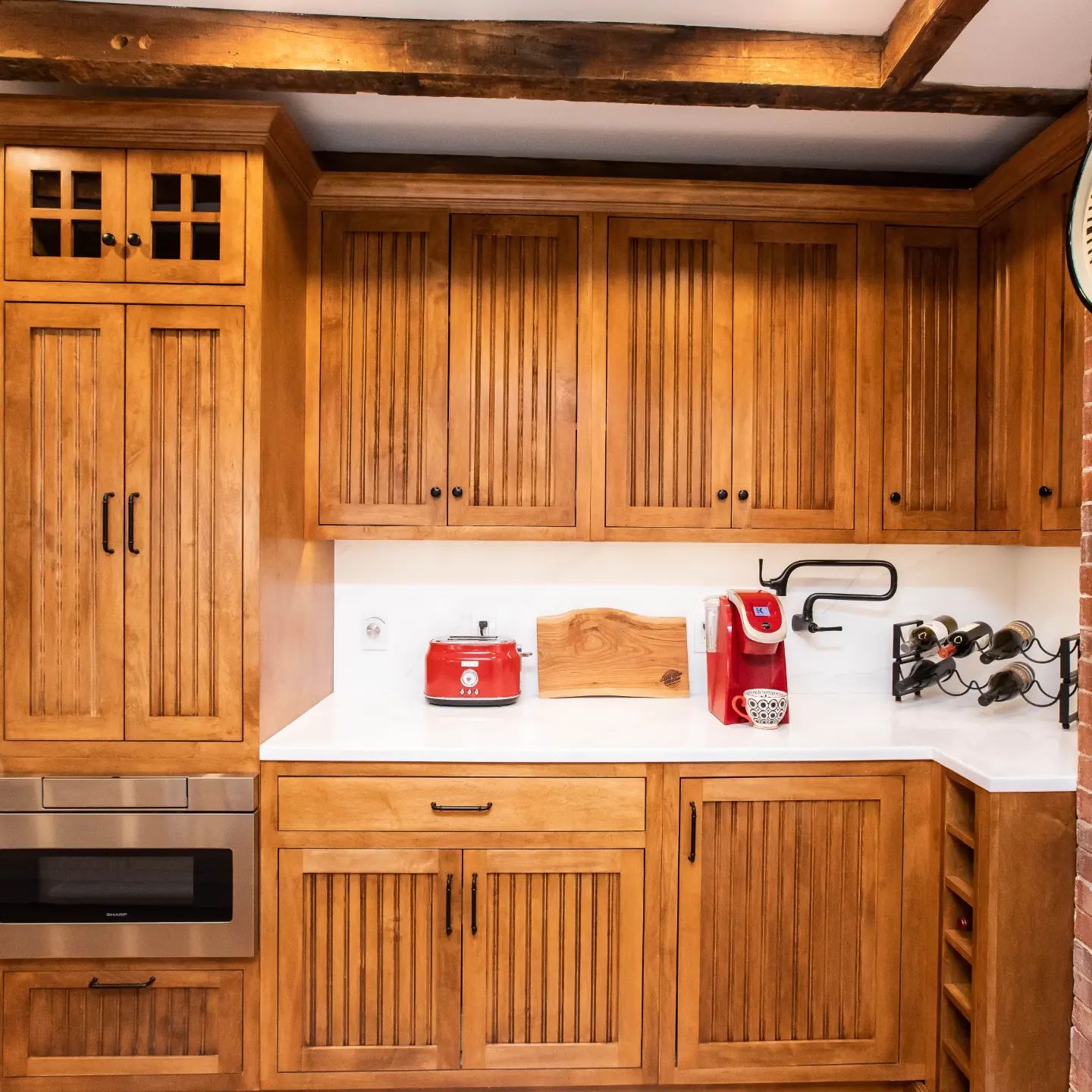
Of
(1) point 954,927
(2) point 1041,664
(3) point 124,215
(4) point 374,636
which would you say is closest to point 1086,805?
(1) point 954,927

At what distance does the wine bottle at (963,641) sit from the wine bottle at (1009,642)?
0.11ft

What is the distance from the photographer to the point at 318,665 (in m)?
2.39

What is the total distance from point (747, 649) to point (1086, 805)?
0.85m

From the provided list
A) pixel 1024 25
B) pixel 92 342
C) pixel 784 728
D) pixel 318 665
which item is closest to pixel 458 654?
pixel 318 665

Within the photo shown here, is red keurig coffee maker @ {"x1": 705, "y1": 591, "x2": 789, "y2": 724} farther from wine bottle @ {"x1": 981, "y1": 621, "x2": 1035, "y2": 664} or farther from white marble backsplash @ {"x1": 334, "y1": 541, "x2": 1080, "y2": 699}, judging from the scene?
wine bottle @ {"x1": 981, "y1": 621, "x2": 1035, "y2": 664}

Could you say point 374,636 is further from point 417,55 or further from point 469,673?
point 417,55

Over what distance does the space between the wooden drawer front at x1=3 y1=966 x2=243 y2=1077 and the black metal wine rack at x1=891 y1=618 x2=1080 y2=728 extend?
2054 mm

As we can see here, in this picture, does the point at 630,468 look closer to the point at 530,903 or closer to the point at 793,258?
the point at 793,258

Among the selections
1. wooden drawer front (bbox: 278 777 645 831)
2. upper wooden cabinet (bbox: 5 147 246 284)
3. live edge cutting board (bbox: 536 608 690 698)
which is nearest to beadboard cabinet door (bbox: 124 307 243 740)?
upper wooden cabinet (bbox: 5 147 246 284)

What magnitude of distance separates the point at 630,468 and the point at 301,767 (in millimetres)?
1199

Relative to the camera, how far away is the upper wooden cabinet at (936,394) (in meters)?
2.31

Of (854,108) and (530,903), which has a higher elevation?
(854,108)

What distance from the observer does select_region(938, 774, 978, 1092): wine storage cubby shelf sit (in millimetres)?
1882

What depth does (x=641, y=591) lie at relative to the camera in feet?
8.43
